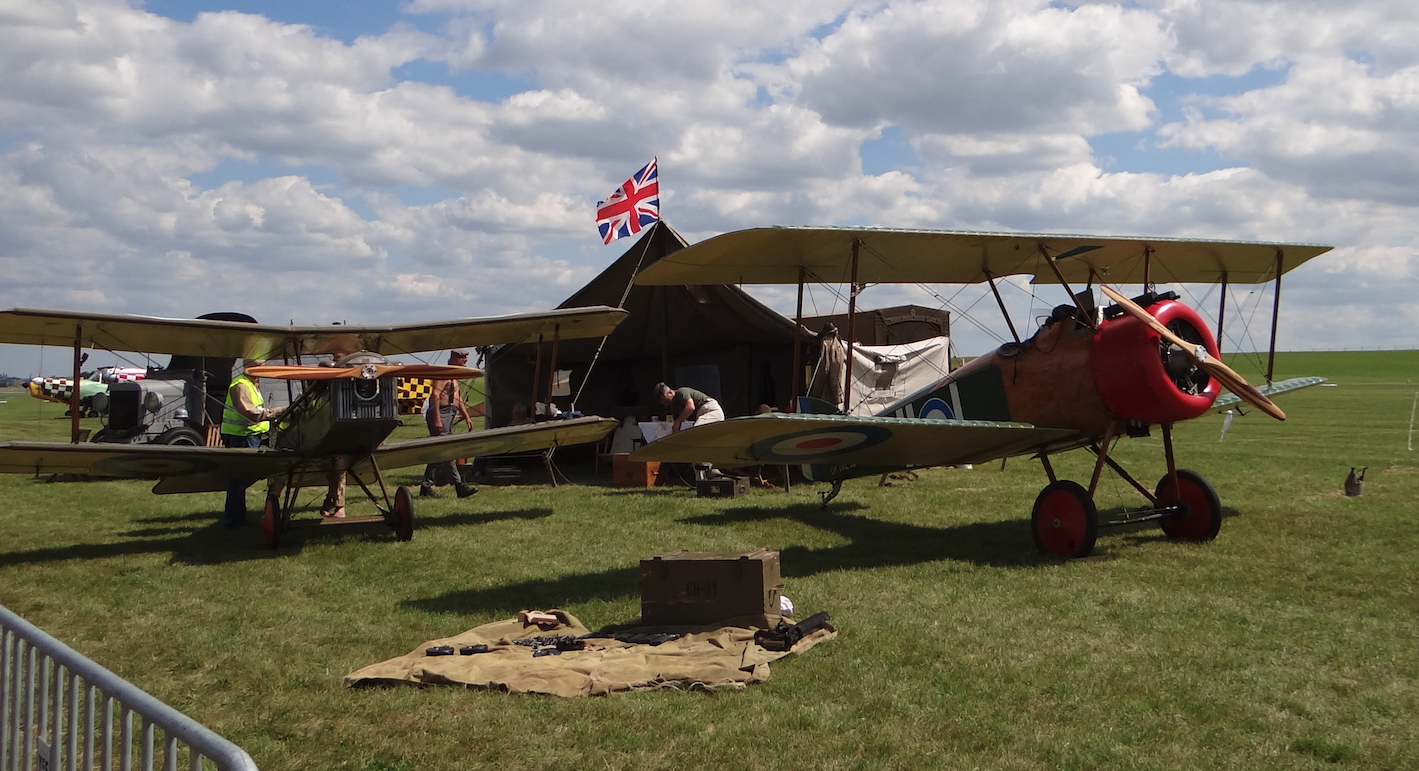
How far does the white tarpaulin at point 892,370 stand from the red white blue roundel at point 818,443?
22.0 feet

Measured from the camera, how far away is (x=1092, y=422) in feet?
27.2

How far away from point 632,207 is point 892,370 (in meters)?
5.26

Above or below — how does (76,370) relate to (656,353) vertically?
below

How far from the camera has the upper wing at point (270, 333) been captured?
28.9 feet

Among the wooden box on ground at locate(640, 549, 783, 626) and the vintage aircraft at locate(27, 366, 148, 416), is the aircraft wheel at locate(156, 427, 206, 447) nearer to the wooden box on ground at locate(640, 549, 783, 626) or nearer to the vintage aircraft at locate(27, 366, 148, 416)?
the wooden box on ground at locate(640, 549, 783, 626)

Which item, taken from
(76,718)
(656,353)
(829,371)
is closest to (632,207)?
(656,353)

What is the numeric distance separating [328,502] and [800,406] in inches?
226

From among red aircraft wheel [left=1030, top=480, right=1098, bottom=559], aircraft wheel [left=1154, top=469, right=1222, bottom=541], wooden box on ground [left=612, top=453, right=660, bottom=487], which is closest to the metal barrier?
red aircraft wheel [left=1030, top=480, right=1098, bottom=559]

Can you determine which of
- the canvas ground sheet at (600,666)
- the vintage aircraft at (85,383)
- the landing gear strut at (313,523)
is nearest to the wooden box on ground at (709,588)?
the canvas ground sheet at (600,666)

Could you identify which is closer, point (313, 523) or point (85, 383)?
point (313, 523)

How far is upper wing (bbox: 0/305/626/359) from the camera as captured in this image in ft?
28.9

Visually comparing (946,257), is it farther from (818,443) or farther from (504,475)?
(504,475)

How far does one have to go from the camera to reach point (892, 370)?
15.9 metres

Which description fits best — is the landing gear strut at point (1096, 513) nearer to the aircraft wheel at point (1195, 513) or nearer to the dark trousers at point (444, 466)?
the aircraft wheel at point (1195, 513)
